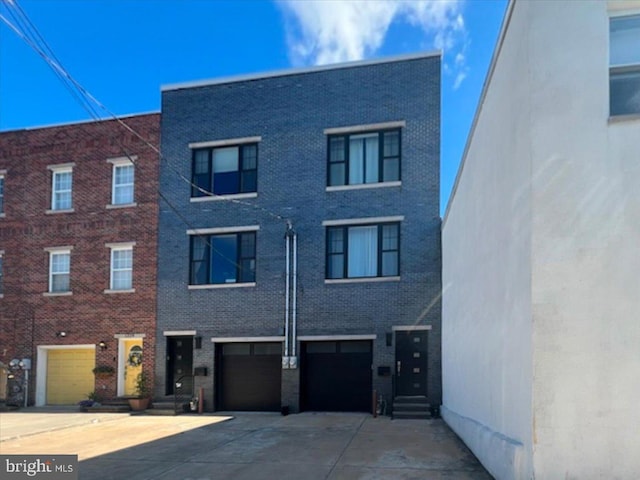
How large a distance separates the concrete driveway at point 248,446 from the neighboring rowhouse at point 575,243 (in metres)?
2.36

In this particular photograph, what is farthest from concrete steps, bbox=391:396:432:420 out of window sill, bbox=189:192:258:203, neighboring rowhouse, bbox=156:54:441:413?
window sill, bbox=189:192:258:203

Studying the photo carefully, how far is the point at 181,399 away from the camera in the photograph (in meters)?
16.4

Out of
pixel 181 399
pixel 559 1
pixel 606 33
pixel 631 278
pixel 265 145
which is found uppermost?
pixel 265 145

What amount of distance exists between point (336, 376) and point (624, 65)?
39.7ft

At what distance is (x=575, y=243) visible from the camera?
5.22 m

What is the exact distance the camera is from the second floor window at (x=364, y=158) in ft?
51.8

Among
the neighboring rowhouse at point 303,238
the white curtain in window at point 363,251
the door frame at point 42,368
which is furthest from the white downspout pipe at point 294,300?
the door frame at point 42,368

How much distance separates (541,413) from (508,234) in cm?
215

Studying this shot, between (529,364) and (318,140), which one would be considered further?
(318,140)

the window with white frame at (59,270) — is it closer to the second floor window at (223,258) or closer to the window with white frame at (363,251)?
the second floor window at (223,258)

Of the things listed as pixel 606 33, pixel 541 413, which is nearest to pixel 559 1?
pixel 606 33

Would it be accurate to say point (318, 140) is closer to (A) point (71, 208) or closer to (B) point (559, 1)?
(A) point (71, 208)

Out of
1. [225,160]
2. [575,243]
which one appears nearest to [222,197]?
[225,160]

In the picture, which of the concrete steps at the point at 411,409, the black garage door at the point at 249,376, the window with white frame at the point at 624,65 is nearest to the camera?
the window with white frame at the point at 624,65
